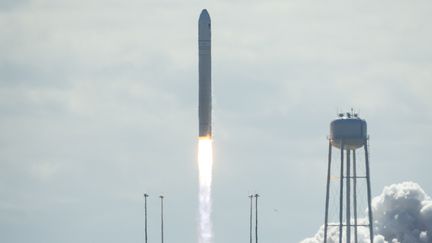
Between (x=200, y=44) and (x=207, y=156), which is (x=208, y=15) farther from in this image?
(x=207, y=156)

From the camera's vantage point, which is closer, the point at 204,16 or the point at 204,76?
the point at 204,16

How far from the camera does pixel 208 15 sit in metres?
198

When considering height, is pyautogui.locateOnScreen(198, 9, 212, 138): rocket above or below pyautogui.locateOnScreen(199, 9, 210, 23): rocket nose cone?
below

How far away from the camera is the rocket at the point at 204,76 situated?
7776 inches

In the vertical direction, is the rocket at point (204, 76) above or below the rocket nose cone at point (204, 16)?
below

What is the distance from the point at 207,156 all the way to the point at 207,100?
6.45 m

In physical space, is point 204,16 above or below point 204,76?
above

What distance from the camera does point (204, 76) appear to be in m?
198

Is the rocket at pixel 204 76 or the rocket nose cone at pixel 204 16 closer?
the rocket nose cone at pixel 204 16

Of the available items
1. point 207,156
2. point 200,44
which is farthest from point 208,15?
point 207,156

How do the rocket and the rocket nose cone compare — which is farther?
the rocket

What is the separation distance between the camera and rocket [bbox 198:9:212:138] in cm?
19750

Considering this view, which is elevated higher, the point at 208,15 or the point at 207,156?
the point at 208,15

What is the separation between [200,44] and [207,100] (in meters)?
6.37
